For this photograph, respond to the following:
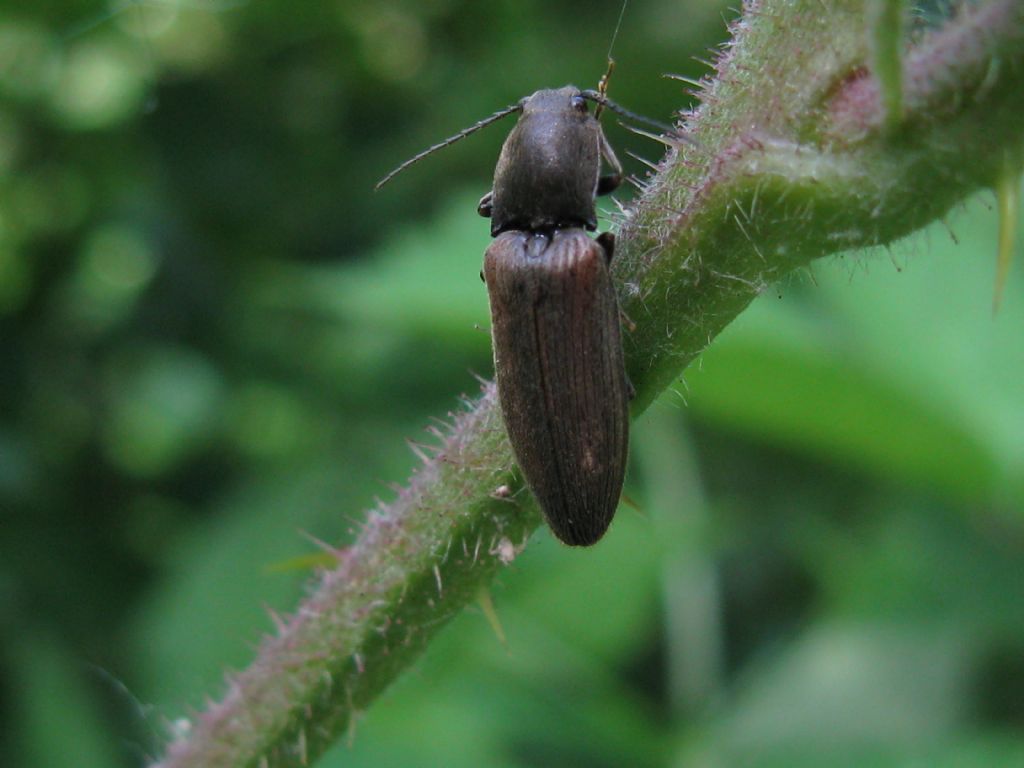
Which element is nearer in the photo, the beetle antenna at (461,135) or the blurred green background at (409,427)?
the beetle antenna at (461,135)

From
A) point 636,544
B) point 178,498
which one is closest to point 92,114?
point 178,498

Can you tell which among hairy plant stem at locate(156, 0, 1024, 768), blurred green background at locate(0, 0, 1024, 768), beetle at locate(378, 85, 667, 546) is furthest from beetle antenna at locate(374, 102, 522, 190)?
hairy plant stem at locate(156, 0, 1024, 768)

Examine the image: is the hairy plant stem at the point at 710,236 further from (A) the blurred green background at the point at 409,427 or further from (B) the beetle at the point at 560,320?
(A) the blurred green background at the point at 409,427

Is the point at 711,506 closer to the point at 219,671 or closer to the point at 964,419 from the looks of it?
the point at 964,419

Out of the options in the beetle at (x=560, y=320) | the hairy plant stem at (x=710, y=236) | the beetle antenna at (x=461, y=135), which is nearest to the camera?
the hairy plant stem at (x=710, y=236)

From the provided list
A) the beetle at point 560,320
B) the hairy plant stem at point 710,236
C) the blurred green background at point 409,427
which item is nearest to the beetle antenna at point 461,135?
the beetle at point 560,320

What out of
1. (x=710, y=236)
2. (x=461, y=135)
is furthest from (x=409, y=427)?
(x=710, y=236)

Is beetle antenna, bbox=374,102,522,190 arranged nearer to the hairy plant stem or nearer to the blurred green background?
the blurred green background
